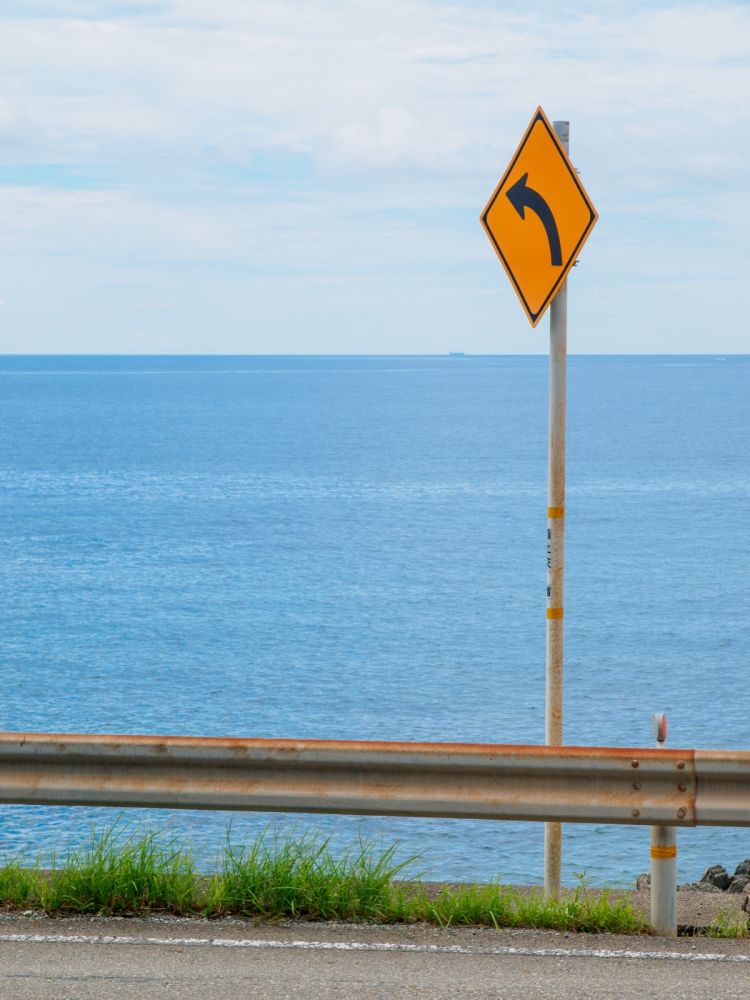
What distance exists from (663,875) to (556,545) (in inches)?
70.6

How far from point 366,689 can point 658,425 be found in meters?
90.9

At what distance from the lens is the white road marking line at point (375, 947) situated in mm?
5031

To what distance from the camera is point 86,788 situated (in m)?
5.36

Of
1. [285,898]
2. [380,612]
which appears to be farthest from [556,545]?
[380,612]

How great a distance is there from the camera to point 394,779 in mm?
5258

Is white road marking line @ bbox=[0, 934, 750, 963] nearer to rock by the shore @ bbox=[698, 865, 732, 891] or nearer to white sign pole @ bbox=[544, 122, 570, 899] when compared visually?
white sign pole @ bbox=[544, 122, 570, 899]

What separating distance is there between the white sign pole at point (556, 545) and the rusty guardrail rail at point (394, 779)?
102cm

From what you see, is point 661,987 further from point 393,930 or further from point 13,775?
point 13,775

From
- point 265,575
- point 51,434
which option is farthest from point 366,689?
point 51,434
